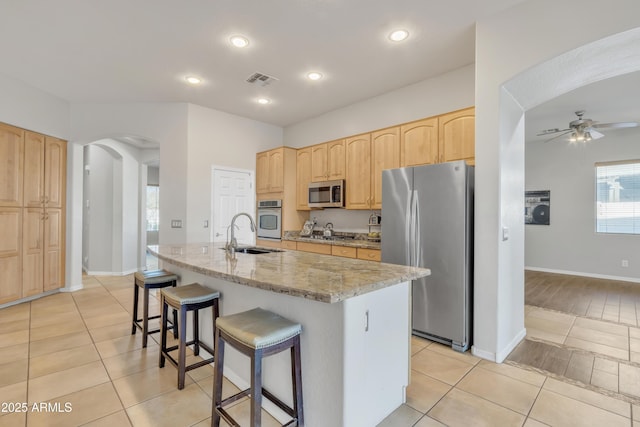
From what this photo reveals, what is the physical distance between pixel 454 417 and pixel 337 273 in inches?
45.0

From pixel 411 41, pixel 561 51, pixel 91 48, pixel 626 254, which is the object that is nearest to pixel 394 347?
pixel 561 51

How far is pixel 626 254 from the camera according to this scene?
539cm

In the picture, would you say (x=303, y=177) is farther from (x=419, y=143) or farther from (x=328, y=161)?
(x=419, y=143)

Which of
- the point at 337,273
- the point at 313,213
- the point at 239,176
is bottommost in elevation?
the point at 337,273

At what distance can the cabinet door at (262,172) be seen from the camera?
5191 millimetres

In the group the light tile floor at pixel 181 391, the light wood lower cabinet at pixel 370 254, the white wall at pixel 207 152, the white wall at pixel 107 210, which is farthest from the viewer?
the white wall at pixel 107 210

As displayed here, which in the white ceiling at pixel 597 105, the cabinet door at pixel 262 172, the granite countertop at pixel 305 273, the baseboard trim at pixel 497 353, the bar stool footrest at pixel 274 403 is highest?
the white ceiling at pixel 597 105

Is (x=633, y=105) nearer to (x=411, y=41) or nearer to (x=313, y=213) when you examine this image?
(x=411, y=41)

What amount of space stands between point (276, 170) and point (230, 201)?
3.09ft

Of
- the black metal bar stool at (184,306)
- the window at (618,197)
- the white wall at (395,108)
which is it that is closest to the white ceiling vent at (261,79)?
the white wall at (395,108)

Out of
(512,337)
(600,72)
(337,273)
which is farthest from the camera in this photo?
(512,337)

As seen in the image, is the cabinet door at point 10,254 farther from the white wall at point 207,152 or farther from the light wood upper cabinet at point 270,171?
the light wood upper cabinet at point 270,171

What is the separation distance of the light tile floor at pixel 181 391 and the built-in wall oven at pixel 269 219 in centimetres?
249

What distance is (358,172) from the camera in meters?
4.18
